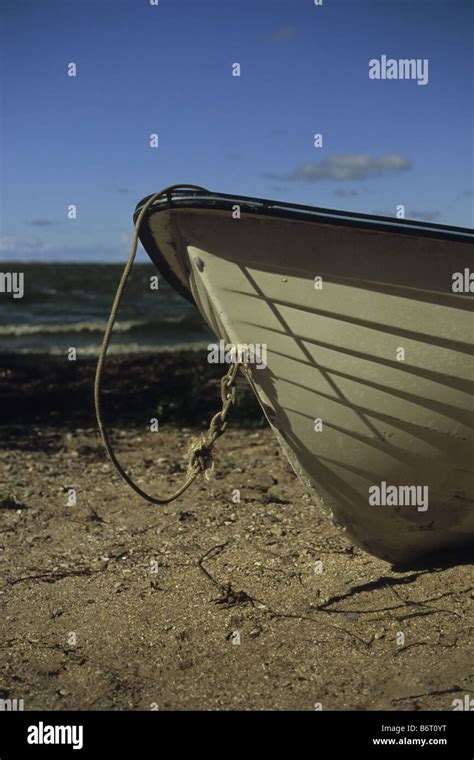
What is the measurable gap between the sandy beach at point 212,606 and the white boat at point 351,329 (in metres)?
0.56

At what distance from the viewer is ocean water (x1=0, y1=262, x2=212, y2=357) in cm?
1803

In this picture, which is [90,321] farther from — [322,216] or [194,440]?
[322,216]

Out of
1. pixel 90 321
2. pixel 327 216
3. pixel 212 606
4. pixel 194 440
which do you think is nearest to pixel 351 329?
pixel 327 216

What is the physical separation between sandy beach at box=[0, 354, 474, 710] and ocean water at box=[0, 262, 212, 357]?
400 inches

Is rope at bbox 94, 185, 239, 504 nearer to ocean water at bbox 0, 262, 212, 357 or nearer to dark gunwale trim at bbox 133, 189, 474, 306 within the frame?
dark gunwale trim at bbox 133, 189, 474, 306

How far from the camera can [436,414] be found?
156 inches

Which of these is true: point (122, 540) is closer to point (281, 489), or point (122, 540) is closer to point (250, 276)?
point (281, 489)

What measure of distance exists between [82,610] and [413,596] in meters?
1.66

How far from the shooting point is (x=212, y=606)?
13.8ft

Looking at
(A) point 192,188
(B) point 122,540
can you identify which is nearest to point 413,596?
(B) point 122,540

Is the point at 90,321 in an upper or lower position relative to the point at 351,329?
upper

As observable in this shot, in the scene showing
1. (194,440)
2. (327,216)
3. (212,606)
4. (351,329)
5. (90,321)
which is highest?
(90,321)

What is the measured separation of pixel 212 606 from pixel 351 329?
61.1 inches

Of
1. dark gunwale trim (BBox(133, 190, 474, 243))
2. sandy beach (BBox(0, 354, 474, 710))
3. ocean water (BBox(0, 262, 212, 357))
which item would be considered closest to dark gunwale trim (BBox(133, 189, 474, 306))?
dark gunwale trim (BBox(133, 190, 474, 243))
